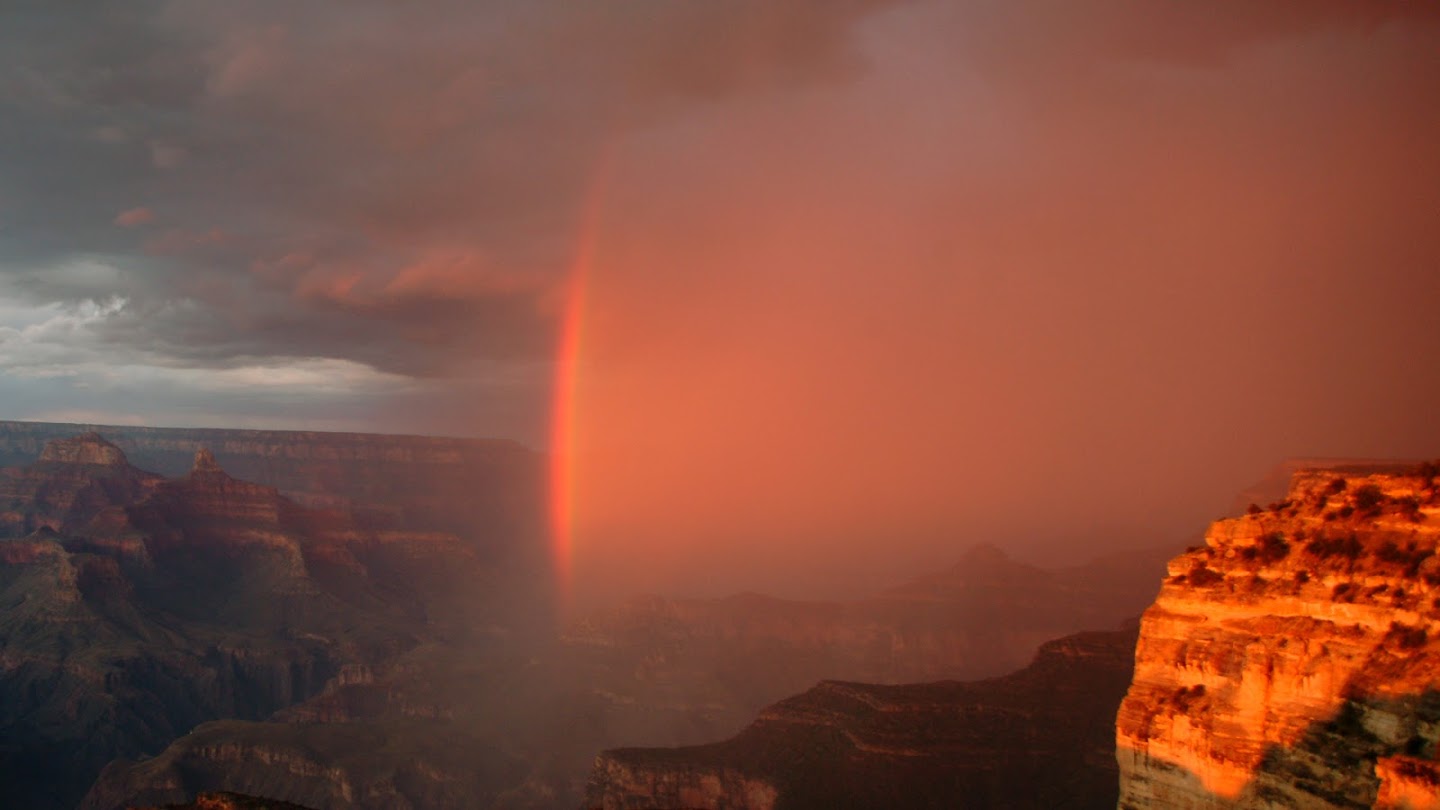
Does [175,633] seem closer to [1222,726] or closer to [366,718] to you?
[366,718]

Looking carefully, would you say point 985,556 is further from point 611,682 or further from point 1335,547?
point 1335,547

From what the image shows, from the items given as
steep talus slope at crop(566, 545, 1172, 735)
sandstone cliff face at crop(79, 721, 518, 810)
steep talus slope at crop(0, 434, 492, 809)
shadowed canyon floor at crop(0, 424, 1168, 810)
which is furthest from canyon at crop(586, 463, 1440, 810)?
steep talus slope at crop(0, 434, 492, 809)

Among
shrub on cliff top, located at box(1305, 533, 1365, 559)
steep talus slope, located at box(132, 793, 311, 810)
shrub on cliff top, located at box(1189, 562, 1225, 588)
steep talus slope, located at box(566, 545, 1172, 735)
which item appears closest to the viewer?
shrub on cliff top, located at box(1305, 533, 1365, 559)

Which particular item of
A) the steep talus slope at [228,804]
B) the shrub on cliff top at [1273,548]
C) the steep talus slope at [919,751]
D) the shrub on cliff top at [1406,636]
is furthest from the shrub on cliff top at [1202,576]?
the steep talus slope at [228,804]

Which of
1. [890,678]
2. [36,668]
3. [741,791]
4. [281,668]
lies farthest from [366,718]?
[741,791]

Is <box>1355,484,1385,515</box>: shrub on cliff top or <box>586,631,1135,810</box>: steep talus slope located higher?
<box>1355,484,1385,515</box>: shrub on cliff top

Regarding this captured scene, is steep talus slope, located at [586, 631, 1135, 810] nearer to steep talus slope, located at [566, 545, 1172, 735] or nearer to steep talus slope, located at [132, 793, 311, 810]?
steep talus slope, located at [132, 793, 311, 810]
